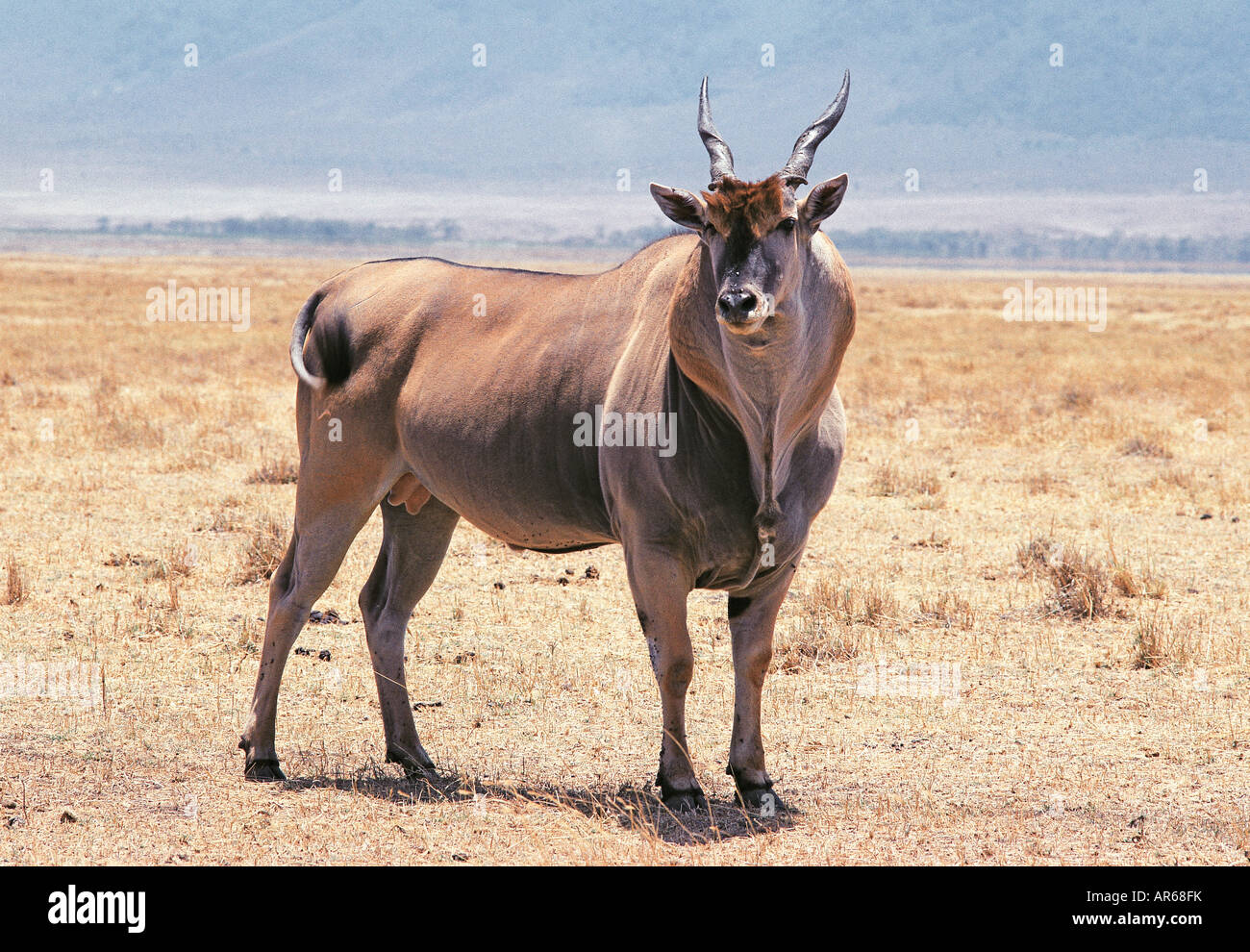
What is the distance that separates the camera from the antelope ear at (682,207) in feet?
17.4

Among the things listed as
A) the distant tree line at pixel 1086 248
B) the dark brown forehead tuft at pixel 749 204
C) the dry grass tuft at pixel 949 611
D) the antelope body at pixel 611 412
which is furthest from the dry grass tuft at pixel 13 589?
the distant tree line at pixel 1086 248

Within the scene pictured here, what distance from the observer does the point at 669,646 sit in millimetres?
5859

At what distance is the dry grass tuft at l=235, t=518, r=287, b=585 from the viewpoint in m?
10.5

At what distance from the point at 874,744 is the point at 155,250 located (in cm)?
14341

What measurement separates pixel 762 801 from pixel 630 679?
2.27m

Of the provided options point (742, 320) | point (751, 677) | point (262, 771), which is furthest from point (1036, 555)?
point (742, 320)

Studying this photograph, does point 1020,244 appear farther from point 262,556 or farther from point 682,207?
point 682,207

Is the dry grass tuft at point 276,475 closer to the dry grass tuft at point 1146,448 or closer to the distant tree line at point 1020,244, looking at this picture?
the dry grass tuft at point 1146,448

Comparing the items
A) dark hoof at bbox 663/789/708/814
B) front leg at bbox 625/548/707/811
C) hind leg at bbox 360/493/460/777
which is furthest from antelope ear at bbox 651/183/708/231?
hind leg at bbox 360/493/460/777

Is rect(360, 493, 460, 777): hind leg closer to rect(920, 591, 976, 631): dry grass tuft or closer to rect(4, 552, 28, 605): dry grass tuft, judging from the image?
rect(4, 552, 28, 605): dry grass tuft

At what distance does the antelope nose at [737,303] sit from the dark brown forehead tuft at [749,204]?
31cm

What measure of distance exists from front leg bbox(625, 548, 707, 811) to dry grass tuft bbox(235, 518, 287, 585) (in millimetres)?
5304
